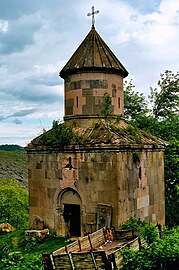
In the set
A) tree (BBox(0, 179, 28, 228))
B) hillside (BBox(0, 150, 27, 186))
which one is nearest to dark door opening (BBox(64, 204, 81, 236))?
tree (BBox(0, 179, 28, 228))

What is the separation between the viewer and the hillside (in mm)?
71613

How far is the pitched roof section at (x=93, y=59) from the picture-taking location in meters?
13.4

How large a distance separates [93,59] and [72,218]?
18.7ft

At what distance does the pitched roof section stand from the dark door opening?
486cm

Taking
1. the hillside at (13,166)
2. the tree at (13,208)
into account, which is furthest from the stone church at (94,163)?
the hillside at (13,166)

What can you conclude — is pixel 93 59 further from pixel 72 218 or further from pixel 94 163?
pixel 72 218

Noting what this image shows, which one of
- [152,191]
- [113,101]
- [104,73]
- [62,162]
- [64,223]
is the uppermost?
[104,73]

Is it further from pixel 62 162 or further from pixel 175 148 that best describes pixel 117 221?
pixel 175 148

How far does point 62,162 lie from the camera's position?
12867 mm

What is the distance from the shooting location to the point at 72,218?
43.2ft

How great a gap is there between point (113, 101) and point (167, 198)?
689 centimetres

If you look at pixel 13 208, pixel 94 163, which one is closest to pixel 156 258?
pixel 94 163

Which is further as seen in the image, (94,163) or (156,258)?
(94,163)

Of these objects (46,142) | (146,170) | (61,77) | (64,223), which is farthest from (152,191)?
(61,77)
